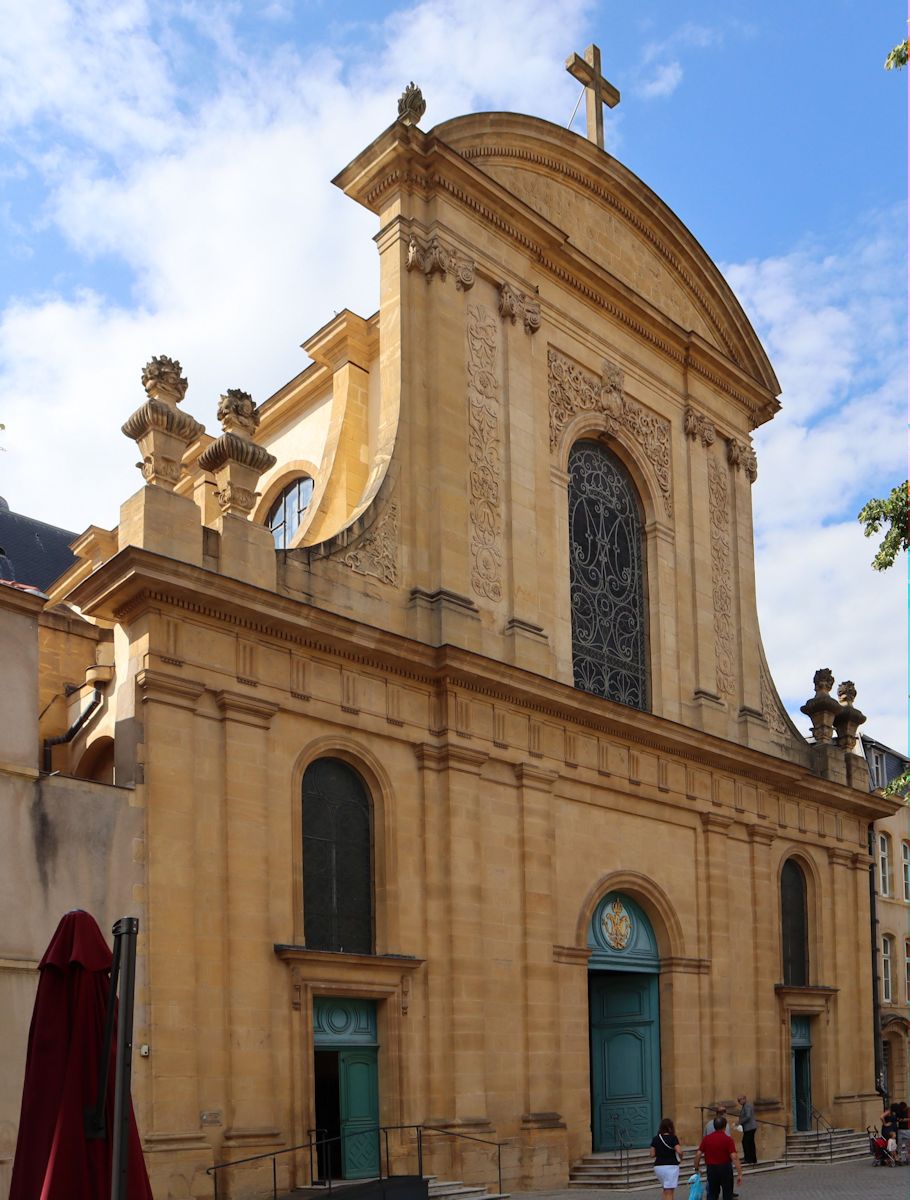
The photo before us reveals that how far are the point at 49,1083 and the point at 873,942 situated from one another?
2455 cm

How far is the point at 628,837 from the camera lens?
22.9 m

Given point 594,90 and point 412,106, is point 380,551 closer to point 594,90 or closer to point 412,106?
point 412,106

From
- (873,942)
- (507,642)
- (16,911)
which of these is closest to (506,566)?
(507,642)

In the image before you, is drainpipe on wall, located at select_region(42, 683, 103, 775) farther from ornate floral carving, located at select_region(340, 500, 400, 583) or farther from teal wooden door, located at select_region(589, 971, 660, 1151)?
teal wooden door, located at select_region(589, 971, 660, 1151)

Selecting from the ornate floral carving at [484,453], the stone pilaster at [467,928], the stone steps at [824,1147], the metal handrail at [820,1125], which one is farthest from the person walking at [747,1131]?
Answer: the ornate floral carving at [484,453]

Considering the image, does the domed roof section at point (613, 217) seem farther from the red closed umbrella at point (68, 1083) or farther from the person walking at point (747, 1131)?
the red closed umbrella at point (68, 1083)

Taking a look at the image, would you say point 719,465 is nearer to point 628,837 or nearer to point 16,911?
point 628,837

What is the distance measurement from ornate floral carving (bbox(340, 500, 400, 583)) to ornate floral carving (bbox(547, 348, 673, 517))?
14.0ft

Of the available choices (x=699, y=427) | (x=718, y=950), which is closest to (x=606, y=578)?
(x=699, y=427)

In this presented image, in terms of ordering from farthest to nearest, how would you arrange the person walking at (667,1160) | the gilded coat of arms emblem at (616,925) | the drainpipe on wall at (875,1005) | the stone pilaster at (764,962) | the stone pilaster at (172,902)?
the drainpipe on wall at (875,1005)
the stone pilaster at (764,962)
the gilded coat of arms emblem at (616,925)
the person walking at (667,1160)
the stone pilaster at (172,902)

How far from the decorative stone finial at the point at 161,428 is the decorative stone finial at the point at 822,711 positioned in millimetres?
16562

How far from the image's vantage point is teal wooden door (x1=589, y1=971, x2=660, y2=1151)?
22625 mm

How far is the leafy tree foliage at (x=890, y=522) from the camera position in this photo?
15.7m

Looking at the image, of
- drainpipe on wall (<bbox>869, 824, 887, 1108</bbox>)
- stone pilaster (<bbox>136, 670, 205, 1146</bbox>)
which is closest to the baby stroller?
drainpipe on wall (<bbox>869, 824, 887, 1108</bbox>)
